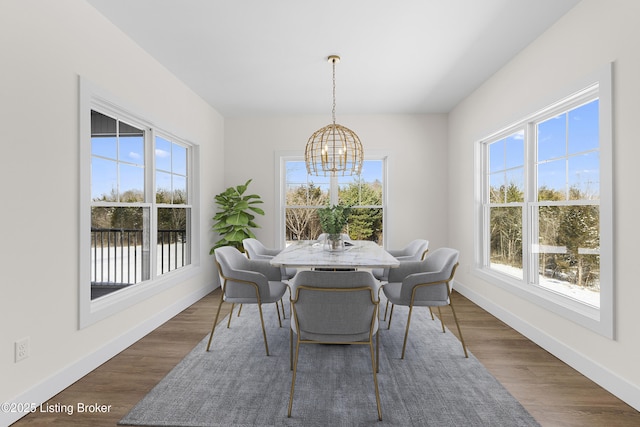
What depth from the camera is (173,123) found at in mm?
3820

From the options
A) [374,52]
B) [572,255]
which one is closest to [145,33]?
[374,52]

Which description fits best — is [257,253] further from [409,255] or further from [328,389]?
[328,389]

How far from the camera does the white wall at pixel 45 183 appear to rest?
187 centimetres

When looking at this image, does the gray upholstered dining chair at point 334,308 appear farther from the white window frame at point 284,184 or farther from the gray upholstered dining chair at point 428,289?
the white window frame at point 284,184

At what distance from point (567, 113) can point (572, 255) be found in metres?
1.23

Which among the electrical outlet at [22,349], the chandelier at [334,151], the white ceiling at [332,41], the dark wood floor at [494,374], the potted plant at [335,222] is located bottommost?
the dark wood floor at [494,374]

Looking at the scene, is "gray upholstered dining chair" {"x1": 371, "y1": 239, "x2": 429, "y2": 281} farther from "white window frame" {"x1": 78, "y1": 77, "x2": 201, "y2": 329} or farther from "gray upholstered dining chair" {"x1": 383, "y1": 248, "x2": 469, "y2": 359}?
"white window frame" {"x1": 78, "y1": 77, "x2": 201, "y2": 329}

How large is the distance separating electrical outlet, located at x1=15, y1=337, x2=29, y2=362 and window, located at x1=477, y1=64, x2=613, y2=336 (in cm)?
372

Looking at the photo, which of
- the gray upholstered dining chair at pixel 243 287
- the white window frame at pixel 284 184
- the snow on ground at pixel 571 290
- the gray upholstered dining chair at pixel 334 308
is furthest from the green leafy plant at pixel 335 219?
the white window frame at pixel 284 184

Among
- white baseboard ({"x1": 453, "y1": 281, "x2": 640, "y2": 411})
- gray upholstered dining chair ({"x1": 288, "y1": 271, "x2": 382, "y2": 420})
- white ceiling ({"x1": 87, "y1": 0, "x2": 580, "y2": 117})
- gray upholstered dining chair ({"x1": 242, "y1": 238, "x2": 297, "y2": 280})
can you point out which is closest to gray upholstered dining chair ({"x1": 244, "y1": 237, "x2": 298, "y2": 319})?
gray upholstered dining chair ({"x1": 242, "y1": 238, "x2": 297, "y2": 280})

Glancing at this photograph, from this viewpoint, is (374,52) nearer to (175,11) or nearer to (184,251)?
(175,11)

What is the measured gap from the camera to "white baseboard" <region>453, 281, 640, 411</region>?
6.73ft

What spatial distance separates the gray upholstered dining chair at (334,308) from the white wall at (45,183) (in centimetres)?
161

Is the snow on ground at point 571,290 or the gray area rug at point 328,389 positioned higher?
the snow on ground at point 571,290
